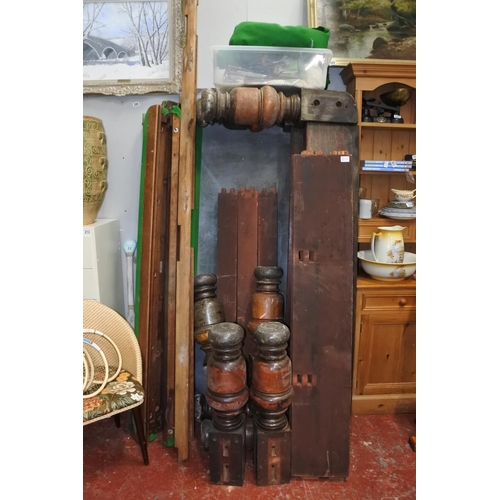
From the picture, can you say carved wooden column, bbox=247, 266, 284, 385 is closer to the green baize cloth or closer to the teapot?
the teapot

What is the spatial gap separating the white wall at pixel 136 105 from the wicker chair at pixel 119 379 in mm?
429

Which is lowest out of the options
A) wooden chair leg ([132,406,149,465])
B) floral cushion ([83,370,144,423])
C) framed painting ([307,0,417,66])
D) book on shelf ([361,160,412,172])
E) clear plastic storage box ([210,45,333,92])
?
wooden chair leg ([132,406,149,465])

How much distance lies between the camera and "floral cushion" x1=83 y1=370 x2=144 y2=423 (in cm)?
173

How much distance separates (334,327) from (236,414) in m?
0.57

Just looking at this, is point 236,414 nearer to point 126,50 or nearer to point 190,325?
point 190,325

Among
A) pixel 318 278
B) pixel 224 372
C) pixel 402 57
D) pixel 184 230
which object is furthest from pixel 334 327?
pixel 402 57

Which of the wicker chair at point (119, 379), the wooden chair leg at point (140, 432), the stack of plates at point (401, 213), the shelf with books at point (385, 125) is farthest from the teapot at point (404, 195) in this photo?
the wooden chair leg at point (140, 432)

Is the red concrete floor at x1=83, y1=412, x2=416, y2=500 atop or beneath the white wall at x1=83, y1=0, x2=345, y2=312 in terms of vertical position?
beneath

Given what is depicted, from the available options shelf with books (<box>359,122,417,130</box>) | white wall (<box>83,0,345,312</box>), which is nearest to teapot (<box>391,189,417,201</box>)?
shelf with books (<box>359,122,417,130</box>)

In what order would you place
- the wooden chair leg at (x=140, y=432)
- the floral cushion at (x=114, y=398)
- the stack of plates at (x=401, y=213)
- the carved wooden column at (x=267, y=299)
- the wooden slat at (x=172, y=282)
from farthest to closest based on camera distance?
the stack of plates at (x=401, y=213) < the wooden slat at (x=172, y=282) < the carved wooden column at (x=267, y=299) < the wooden chair leg at (x=140, y=432) < the floral cushion at (x=114, y=398)

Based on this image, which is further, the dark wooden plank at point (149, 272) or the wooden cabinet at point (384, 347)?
the wooden cabinet at point (384, 347)

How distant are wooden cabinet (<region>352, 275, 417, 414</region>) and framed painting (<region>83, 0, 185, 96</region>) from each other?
159 centimetres

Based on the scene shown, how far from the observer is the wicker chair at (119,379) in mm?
1762

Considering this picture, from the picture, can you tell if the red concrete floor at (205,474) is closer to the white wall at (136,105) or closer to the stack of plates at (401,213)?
the white wall at (136,105)
